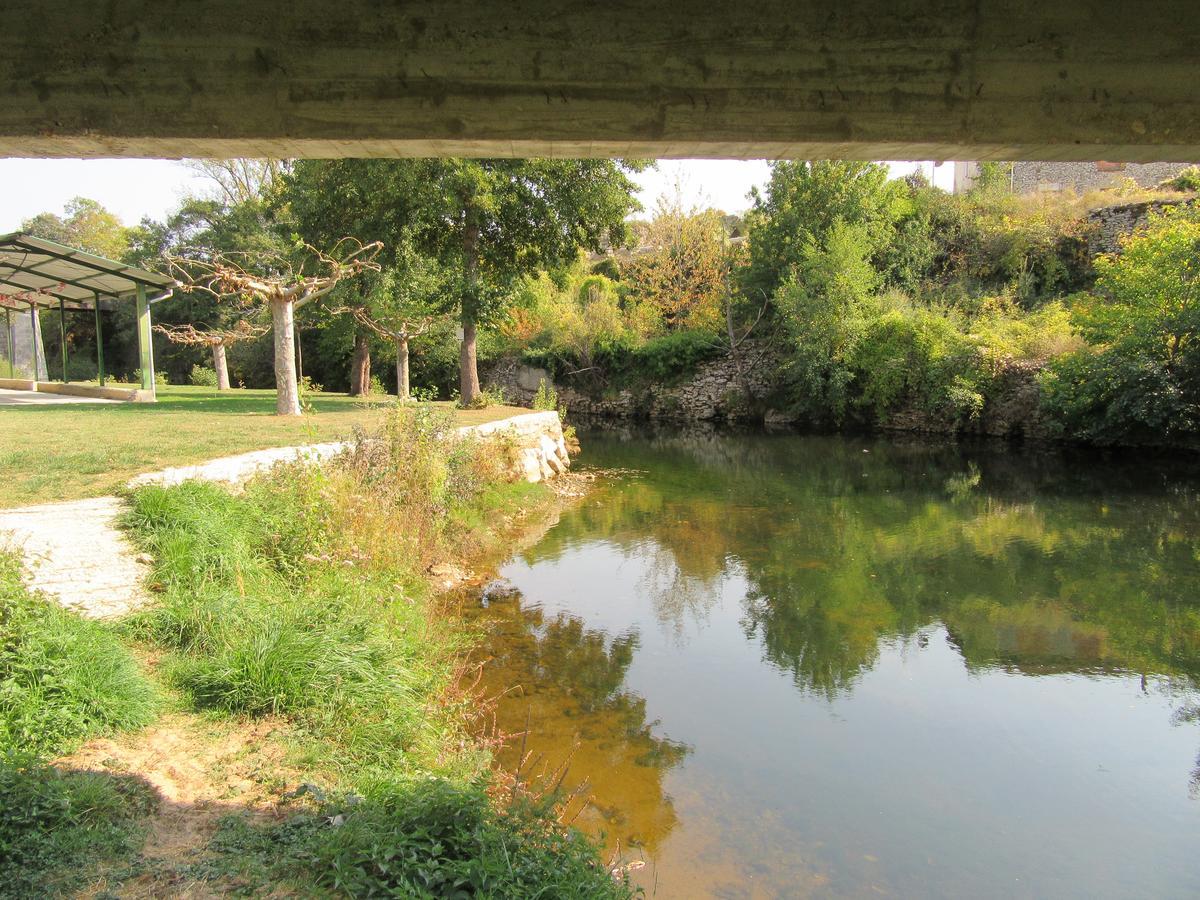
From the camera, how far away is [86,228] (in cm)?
4716

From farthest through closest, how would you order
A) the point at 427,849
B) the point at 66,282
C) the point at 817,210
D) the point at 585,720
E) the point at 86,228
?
the point at 86,228
the point at 817,210
the point at 66,282
the point at 585,720
the point at 427,849

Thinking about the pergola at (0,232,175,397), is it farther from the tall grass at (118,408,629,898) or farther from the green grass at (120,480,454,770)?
the green grass at (120,480,454,770)

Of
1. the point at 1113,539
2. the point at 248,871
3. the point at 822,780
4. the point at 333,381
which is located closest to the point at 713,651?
the point at 822,780

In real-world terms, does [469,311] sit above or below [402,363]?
above

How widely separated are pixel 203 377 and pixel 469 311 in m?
18.0

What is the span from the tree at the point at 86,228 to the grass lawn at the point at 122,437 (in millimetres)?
36222

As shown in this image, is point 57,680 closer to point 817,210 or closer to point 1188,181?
point 817,210

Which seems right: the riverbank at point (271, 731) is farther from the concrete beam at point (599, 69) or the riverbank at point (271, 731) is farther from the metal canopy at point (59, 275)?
the metal canopy at point (59, 275)

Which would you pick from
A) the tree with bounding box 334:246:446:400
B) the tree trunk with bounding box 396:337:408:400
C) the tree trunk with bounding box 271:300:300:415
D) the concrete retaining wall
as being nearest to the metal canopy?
the tree trunk with bounding box 271:300:300:415

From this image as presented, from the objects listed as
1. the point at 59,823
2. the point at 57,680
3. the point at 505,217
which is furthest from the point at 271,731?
the point at 505,217

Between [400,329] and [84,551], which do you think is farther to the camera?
[400,329]

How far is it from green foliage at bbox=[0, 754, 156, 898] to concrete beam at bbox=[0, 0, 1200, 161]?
2543 millimetres

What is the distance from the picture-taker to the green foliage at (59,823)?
9.08 feet

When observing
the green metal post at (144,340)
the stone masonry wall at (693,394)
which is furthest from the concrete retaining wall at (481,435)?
the stone masonry wall at (693,394)
